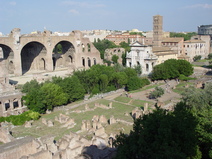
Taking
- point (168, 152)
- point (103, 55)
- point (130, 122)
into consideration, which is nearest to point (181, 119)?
point (168, 152)

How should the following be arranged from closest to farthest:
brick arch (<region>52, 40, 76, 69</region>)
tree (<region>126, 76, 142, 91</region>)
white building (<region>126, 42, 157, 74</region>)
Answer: tree (<region>126, 76, 142, 91</region>)
white building (<region>126, 42, 157, 74</region>)
brick arch (<region>52, 40, 76, 69</region>)

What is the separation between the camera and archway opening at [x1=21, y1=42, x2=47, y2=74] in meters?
49.2

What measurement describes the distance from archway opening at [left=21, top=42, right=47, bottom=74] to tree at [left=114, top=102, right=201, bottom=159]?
4093 centimetres

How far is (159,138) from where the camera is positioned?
10742mm

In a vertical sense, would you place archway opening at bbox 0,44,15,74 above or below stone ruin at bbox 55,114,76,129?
above

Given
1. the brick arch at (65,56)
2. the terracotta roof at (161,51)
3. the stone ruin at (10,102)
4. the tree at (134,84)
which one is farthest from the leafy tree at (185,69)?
the stone ruin at (10,102)

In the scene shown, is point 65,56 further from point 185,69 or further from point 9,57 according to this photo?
point 185,69

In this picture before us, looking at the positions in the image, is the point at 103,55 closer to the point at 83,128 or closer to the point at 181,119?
the point at 83,128

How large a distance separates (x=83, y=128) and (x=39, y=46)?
3211 cm

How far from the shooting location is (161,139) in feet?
34.9

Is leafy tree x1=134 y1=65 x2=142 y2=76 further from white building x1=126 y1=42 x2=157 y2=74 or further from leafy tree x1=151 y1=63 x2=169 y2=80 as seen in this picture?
leafy tree x1=151 y1=63 x2=169 y2=80

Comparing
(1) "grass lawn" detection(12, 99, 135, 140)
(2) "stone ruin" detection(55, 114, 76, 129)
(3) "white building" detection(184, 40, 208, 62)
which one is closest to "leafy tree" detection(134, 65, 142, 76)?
(1) "grass lawn" detection(12, 99, 135, 140)

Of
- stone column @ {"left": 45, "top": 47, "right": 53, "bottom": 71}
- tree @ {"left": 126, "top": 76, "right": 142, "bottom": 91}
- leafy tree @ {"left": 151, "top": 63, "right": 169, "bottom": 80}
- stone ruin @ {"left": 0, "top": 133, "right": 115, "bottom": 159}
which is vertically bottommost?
stone ruin @ {"left": 0, "top": 133, "right": 115, "bottom": 159}

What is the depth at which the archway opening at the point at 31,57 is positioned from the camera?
49.2m
